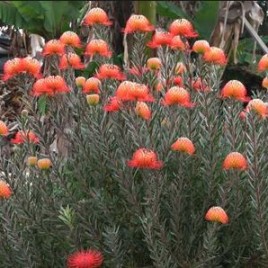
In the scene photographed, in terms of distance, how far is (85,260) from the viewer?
2061mm

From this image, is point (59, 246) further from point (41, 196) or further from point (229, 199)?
point (229, 199)

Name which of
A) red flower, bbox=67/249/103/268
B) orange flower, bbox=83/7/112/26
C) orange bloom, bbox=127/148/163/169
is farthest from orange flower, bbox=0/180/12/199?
orange flower, bbox=83/7/112/26

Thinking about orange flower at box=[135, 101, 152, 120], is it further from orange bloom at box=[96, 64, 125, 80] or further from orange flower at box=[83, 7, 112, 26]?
orange flower at box=[83, 7, 112, 26]

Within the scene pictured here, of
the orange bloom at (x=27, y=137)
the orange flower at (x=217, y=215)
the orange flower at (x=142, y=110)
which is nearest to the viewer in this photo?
the orange flower at (x=217, y=215)

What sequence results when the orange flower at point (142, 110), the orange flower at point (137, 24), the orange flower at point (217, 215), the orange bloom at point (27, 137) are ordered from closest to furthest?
the orange flower at point (217, 215), the orange flower at point (142, 110), the orange flower at point (137, 24), the orange bloom at point (27, 137)

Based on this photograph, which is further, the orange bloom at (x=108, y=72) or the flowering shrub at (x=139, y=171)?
the orange bloom at (x=108, y=72)

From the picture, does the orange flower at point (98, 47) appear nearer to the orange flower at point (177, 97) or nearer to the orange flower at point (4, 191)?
the orange flower at point (177, 97)

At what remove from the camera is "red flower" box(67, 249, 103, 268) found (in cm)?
206

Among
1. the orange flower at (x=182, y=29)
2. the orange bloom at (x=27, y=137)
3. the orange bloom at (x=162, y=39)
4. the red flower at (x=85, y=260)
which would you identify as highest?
the orange flower at (x=182, y=29)

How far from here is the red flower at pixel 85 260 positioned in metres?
2.06

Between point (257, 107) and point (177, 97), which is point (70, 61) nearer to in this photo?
point (177, 97)

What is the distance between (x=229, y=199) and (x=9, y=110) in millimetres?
4256

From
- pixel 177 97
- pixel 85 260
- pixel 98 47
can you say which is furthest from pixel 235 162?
pixel 98 47

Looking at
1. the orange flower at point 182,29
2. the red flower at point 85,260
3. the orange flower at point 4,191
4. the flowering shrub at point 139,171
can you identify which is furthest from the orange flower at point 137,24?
the red flower at point 85,260
